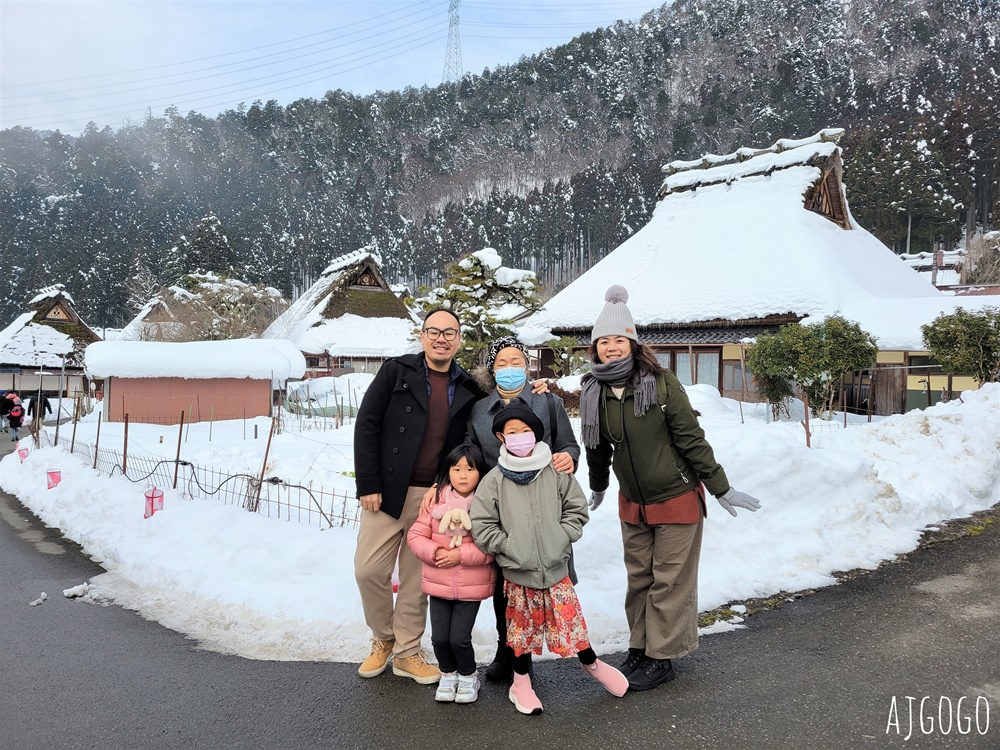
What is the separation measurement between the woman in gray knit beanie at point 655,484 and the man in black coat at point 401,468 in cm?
78

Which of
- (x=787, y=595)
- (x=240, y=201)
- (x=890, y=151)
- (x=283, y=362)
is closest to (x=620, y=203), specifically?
(x=890, y=151)

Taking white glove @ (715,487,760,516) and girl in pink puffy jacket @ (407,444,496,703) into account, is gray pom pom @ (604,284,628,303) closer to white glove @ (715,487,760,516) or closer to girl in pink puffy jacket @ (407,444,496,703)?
white glove @ (715,487,760,516)

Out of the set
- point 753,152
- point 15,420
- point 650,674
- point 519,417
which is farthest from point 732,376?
point 15,420

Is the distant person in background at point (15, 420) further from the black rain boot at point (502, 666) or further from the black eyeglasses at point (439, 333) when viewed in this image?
the black rain boot at point (502, 666)

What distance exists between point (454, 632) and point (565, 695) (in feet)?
1.98

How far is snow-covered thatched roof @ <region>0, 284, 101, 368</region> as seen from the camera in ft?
96.3

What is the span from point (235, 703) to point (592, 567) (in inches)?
94.3

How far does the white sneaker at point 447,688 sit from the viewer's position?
2.86 meters

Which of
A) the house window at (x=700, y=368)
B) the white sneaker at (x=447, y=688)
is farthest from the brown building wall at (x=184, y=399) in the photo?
the white sneaker at (x=447, y=688)

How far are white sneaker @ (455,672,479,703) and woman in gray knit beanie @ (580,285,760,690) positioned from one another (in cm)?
75

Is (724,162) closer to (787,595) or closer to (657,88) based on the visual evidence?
(787,595)

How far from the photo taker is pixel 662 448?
3131 mm
